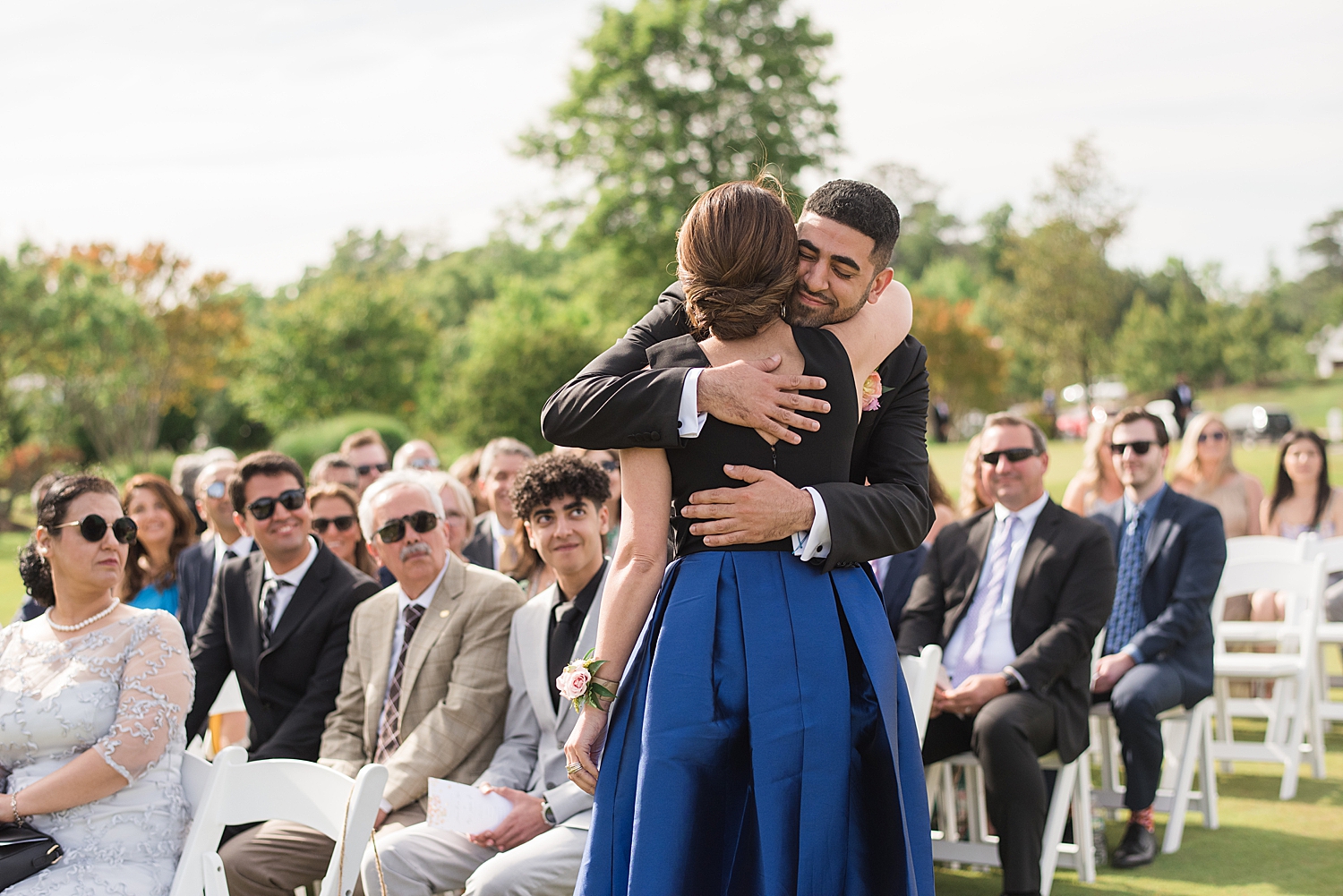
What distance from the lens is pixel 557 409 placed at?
257cm

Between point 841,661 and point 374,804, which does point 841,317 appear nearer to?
point 841,661

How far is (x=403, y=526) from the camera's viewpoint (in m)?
4.80

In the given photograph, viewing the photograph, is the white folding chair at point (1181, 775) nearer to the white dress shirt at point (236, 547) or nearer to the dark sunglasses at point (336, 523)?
the dark sunglasses at point (336, 523)

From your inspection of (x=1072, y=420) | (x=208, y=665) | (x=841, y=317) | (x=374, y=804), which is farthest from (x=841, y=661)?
(x=1072, y=420)

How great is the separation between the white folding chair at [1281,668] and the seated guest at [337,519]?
15.0 ft

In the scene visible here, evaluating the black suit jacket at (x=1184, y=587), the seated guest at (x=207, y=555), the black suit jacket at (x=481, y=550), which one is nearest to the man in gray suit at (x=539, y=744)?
the seated guest at (x=207, y=555)

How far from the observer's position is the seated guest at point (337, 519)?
247 inches

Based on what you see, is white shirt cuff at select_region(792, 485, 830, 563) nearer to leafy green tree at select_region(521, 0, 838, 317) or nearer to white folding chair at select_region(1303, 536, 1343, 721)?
white folding chair at select_region(1303, 536, 1343, 721)

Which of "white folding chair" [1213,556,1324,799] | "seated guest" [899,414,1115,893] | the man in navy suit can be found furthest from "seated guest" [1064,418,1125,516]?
"seated guest" [899,414,1115,893]

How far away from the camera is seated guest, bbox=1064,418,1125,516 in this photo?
750cm

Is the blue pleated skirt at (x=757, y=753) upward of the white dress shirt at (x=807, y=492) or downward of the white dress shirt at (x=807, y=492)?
downward

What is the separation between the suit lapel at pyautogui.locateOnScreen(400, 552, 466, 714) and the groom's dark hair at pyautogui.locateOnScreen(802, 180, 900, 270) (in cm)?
260

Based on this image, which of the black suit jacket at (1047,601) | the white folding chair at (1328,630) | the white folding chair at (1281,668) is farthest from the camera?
the white folding chair at (1328,630)

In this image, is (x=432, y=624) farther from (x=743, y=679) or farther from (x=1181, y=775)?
(x=1181, y=775)
